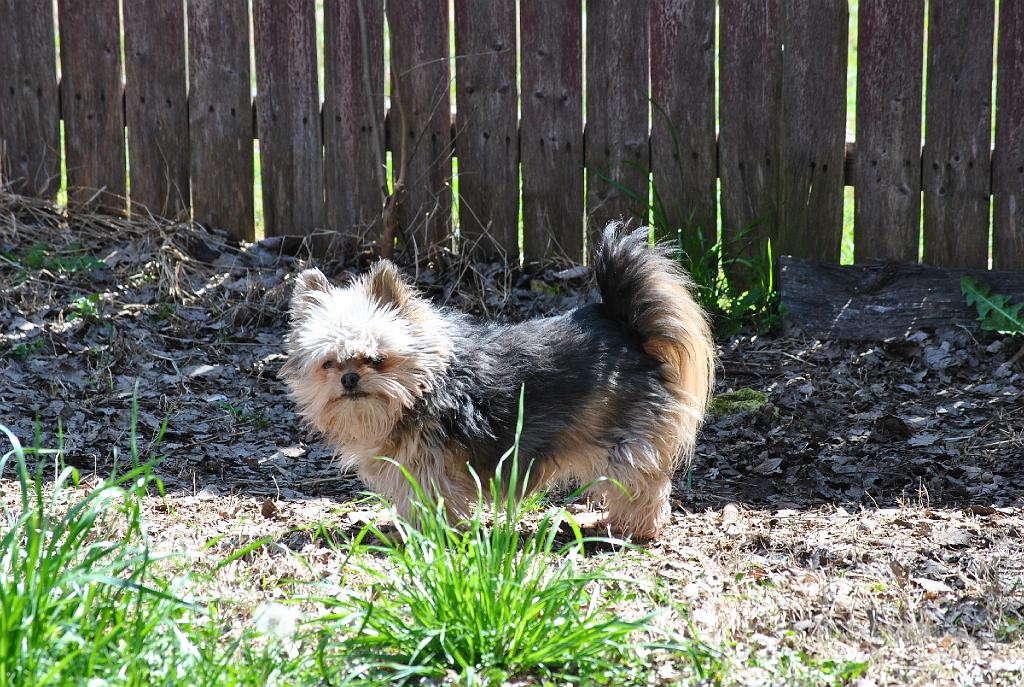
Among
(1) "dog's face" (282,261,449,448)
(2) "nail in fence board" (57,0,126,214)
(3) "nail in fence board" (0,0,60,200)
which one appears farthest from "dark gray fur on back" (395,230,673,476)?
(3) "nail in fence board" (0,0,60,200)

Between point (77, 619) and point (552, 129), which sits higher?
point (552, 129)

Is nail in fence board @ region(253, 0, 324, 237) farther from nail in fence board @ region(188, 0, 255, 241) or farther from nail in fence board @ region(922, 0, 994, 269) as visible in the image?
nail in fence board @ region(922, 0, 994, 269)

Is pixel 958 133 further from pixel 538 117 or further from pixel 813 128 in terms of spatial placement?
pixel 538 117

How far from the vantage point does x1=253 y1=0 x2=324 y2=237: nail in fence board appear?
6941 mm

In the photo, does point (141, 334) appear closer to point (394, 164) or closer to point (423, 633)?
point (394, 164)

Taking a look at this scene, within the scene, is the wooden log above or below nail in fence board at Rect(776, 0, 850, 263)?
below

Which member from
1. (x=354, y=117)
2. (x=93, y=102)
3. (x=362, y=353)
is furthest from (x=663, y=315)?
(x=93, y=102)

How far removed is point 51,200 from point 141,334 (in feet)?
5.07

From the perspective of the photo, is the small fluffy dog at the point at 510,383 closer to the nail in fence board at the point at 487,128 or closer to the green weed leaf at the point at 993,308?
the green weed leaf at the point at 993,308

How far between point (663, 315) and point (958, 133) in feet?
9.41

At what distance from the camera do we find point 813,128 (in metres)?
6.62

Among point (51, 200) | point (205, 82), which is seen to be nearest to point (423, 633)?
point (205, 82)

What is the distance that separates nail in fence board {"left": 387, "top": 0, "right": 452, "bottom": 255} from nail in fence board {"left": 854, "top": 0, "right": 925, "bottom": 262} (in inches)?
92.8

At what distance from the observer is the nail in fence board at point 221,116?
700 centimetres
